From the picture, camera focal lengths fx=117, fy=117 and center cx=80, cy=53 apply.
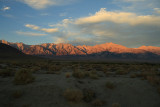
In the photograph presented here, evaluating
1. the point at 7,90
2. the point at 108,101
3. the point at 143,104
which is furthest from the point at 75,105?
the point at 7,90

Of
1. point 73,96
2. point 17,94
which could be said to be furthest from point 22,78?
point 73,96

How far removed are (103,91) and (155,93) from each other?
337cm

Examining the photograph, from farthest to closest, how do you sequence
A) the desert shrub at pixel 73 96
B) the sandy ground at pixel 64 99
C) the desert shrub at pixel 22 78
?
the desert shrub at pixel 22 78
the desert shrub at pixel 73 96
the sandy ground at pixel 64 99

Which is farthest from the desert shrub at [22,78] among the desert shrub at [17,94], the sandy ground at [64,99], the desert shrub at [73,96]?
the desert shrub at [73,96]

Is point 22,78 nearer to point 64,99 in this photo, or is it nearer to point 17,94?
point 17,94

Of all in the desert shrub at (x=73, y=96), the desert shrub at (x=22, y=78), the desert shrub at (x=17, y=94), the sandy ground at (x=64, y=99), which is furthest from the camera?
the desert shrub at (x=22, y=78)

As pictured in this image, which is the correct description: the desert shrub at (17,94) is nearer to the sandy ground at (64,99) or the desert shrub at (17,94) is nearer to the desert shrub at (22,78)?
the sandy ground at (64,99)

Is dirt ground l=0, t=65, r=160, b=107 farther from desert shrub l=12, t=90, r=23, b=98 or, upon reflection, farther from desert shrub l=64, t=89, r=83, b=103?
desert shrub l=64, t=89, r=83, b=103

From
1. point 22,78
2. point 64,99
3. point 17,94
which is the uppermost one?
point 22,78

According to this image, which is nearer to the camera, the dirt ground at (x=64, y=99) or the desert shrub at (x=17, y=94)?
the dirt ground at (x=64, y=99)

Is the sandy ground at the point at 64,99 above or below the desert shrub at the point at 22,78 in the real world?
below

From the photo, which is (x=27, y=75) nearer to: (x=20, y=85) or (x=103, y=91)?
(x=20, y=85)

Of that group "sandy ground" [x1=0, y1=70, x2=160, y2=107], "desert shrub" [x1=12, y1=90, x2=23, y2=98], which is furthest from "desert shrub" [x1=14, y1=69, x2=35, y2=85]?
"desert shrub" [x1=12, y1=90, x2=23, y2=98]

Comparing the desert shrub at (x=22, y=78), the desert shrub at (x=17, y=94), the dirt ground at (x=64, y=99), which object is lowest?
the dirt ground at (x=64, y=99)
